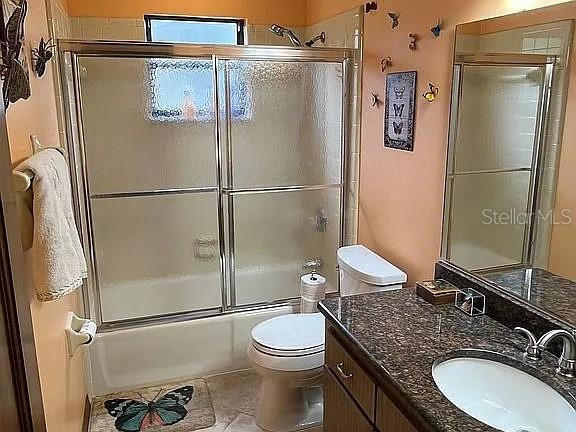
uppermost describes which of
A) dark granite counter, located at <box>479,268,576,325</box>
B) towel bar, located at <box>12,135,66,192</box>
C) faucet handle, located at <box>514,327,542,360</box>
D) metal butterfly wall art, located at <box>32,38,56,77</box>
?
metal butterfly wall art, located at <box>32,38,56,77</box>

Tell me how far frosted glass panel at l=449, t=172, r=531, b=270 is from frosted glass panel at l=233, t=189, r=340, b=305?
108 centimetres

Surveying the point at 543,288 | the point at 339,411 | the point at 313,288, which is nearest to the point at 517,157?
the point at 543,288

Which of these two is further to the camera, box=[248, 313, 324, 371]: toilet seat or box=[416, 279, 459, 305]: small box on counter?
box=[248, 313, 324, 371]: toilet seat

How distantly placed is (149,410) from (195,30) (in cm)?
243

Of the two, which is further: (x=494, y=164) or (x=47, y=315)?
(x=494, y=164)

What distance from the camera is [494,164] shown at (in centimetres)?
182

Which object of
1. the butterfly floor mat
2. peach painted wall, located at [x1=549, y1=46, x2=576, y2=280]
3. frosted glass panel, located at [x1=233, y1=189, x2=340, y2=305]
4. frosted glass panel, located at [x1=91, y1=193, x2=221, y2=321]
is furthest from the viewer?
frosted glass panel, located at [x1=233, y1=189, x2=340, y2=305]

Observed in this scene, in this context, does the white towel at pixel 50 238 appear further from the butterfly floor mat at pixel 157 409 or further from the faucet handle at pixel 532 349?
the faucet handle at pixel 532 349

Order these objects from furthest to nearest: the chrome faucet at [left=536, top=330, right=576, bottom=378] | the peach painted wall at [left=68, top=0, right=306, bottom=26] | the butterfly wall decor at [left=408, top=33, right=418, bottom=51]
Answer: the peach painted wall at [left=68, top=0, right=306, bottom=26] < the butterfly wall decor at [left=408, top=33, right=418, bottom=51] < the chrome faucet at [left=536, top=330, right=576, bottom=378]

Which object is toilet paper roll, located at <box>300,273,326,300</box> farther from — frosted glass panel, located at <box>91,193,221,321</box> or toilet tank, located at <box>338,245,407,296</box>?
frosted glass panel, located at <box>91,193,221,321</box>

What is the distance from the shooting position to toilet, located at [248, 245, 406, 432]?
222 cm

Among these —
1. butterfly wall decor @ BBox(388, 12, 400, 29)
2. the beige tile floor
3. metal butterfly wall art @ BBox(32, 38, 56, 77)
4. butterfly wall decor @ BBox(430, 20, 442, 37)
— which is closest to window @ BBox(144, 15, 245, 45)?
butterfly wall decor @ BBox(388, 12, 400, 29)

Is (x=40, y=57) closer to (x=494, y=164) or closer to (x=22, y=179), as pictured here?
(x=22, y=179)

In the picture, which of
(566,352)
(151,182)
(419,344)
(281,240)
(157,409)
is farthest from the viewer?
(281,240)
